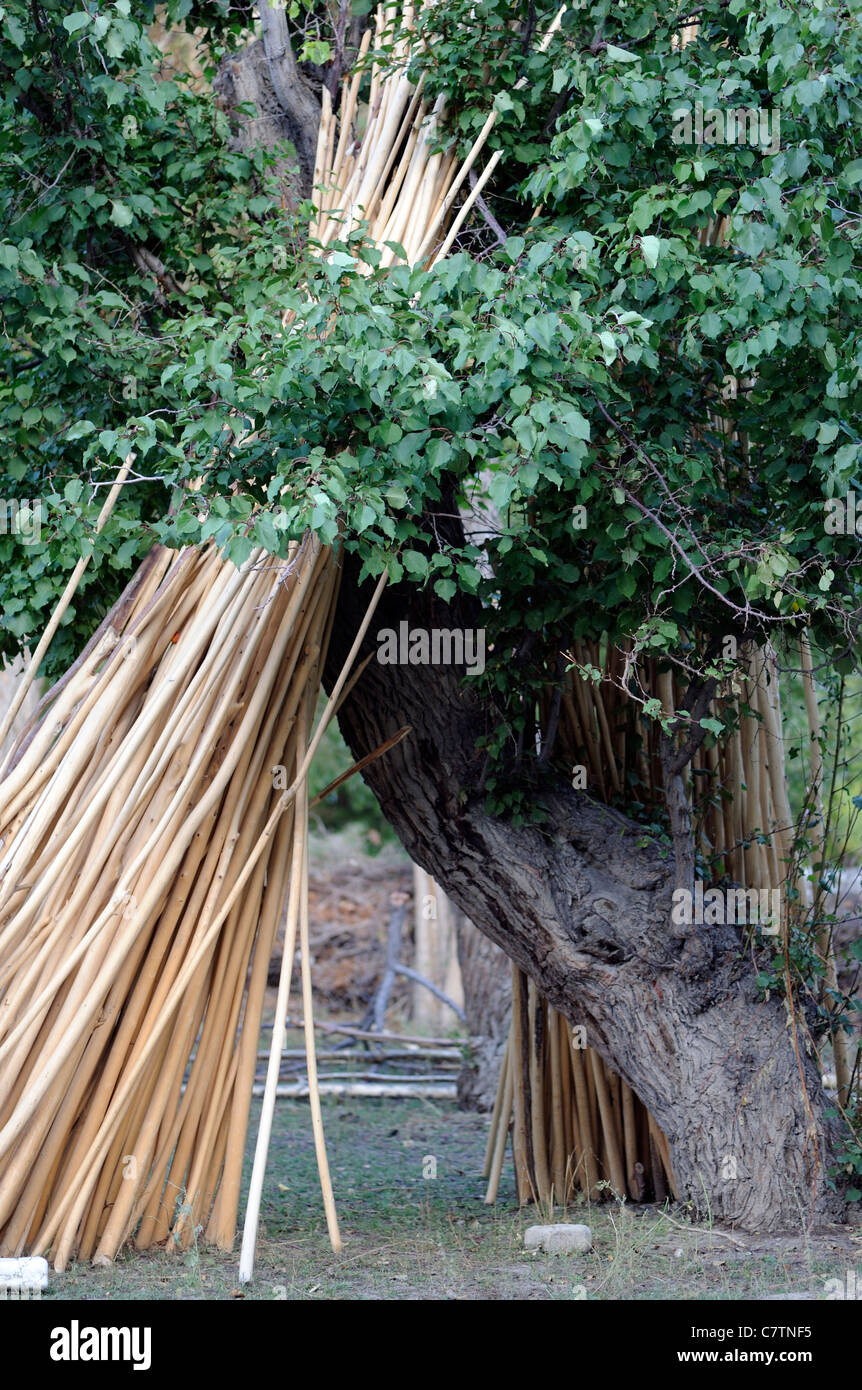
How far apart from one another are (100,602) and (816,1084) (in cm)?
217

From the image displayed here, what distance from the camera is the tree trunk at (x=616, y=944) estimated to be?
9.50ft

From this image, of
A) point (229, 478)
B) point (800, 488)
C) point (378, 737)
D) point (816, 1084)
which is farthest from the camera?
point (378, 737)

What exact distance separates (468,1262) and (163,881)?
107 cm

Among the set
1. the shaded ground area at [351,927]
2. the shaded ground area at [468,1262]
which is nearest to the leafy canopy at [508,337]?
the shaded ground area at [468,1262]

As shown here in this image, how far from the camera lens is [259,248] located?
3.08 meters

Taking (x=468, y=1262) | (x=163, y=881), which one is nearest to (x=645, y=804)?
(x=468, y=1262)

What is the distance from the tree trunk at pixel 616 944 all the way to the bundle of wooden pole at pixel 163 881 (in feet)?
1.00

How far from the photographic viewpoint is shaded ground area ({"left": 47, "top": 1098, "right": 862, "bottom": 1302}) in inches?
95.3

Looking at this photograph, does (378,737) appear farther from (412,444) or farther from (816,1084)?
(816,1084)

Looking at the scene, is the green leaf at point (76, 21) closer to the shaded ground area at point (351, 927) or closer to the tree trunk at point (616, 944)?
the tree trunk at point (616, 944)

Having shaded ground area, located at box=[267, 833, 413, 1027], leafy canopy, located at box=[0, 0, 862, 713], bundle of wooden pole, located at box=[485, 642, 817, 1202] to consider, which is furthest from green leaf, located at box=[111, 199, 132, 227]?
shaded ground area, located at box=[267, 833, 413, 1027]

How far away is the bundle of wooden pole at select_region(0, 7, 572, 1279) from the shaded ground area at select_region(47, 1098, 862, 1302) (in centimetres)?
10

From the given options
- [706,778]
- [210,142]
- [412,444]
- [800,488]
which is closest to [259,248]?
[210,142]

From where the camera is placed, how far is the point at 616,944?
3021 millimetres
